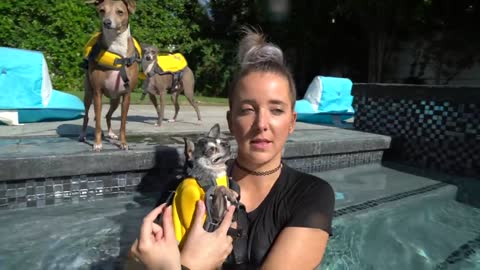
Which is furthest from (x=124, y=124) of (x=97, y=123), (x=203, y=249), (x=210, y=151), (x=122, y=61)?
(x=203, y=249)

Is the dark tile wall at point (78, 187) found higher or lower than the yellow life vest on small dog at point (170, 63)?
lower

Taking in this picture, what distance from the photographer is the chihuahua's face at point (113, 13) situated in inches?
150

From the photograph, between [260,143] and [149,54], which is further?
[149,54]

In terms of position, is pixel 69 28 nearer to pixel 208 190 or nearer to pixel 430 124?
pixel 430 124

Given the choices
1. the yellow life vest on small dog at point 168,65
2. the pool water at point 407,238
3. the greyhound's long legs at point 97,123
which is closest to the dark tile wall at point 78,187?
the greyhound's long legs at point 97,123

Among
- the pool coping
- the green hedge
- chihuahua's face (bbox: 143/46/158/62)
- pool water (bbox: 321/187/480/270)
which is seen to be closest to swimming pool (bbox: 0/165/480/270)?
pool water (bbox: 321/187/480/270)

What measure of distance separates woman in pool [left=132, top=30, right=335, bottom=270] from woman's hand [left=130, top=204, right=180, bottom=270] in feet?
0.81

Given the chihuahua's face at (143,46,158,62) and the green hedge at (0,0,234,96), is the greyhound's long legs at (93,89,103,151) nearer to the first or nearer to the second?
the chihuahua's face at (143,46,158,62)

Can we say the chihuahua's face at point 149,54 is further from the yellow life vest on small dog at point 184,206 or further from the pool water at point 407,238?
the yellow life vest on small dog at point 184,206

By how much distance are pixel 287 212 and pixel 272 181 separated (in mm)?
242

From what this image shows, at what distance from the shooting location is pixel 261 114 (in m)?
1.85

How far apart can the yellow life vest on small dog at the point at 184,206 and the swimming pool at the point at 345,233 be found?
1.24 meters

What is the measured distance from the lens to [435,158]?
628 centimetres

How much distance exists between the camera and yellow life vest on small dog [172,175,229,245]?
5.75 feet
